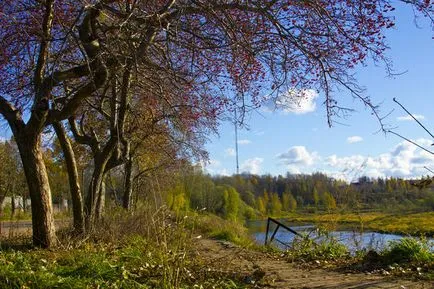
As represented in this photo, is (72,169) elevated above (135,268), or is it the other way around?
→ (72,169)

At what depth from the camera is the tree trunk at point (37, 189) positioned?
10.0 m

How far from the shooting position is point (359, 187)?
11.9 meters

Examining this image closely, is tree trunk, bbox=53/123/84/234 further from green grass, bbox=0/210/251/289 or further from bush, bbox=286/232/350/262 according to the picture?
bush, bbox=286/232/350/262

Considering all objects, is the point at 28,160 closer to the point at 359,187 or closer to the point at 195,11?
the point at 195,11

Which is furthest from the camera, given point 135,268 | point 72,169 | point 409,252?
point 72,169

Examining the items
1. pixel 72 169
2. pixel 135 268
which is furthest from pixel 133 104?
pixel 135 268

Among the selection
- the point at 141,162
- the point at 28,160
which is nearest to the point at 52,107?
the point at 28,160

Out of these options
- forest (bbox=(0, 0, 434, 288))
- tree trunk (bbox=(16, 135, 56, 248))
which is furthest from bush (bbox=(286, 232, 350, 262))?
tree trunk (bbox=(16, 135, 56, 248))

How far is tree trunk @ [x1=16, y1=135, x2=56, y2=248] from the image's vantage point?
10000 mm

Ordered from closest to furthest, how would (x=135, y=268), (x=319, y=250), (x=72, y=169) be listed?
(x=135, y=268)
(x=319, y=250)
(x=72, y=169)

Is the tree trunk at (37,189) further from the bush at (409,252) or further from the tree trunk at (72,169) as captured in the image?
the bush at (409,252)

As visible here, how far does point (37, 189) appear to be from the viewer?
1002 centimetres

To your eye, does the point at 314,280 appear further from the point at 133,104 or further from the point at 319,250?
the point at 133,104

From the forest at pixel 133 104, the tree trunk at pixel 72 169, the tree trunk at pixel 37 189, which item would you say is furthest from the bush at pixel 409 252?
the tree trunk at pixel 72 169
